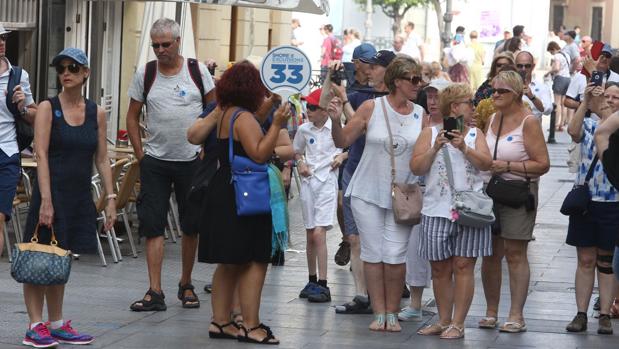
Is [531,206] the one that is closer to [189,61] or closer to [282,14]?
[189,61]

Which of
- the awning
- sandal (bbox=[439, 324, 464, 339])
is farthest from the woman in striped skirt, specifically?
the awning

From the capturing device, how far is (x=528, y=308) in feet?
37.7

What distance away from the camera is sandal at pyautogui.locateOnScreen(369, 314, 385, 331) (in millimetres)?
10305

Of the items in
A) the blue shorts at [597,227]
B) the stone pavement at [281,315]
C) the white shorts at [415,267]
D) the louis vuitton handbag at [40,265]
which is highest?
the blue shorts at [597,227]

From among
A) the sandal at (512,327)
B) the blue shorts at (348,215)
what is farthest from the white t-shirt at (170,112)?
the sandal at (512,327)

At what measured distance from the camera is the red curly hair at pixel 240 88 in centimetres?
962

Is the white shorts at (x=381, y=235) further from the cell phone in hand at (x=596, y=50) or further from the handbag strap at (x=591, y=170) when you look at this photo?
the cell phone in hand at (x=596, y=50)

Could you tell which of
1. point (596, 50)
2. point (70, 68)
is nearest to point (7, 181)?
point (70, 68)

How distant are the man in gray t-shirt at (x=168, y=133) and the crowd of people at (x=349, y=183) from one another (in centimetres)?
1

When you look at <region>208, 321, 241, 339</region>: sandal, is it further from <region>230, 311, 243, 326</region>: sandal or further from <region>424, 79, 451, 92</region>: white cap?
<region>424, 79, 451, 92</region>: white cap

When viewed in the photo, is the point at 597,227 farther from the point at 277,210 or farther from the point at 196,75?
the point at 196,75

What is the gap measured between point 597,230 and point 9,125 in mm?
4124

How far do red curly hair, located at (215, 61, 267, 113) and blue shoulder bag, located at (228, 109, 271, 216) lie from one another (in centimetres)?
16

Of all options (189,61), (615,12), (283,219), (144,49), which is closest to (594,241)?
(283,219)
